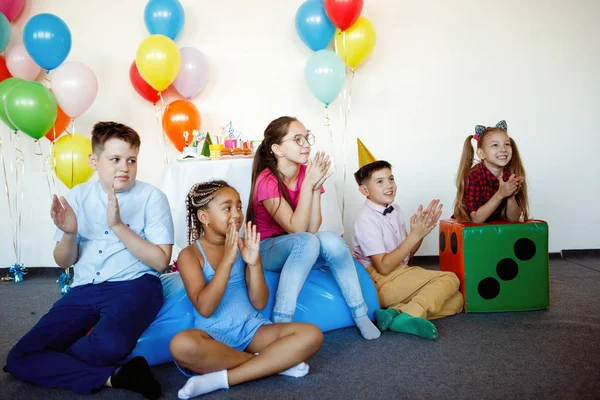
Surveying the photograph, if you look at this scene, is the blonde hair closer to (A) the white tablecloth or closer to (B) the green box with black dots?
(B) the green box with black dots

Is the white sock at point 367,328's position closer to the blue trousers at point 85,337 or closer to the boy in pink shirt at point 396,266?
the boy in pink shirt at point 396,266

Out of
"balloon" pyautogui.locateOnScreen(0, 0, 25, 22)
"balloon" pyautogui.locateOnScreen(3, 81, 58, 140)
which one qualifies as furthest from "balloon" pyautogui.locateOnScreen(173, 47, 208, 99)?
"balloon" pyautogui.locateOnScreen(0, 0, 25, 22)

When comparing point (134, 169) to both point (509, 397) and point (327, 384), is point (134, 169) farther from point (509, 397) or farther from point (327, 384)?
point (509, 397)

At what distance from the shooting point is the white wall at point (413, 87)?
3260 millimetres

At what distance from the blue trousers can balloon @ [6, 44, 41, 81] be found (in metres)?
2.11

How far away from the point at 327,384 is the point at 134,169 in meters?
0.92

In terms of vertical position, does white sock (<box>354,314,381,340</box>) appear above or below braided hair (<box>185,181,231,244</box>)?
below

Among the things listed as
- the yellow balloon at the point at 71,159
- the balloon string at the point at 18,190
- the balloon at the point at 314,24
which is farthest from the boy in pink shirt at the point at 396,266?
the balloon string at the point at 18,190

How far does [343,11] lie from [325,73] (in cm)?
36

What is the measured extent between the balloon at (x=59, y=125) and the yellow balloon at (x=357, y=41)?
177cm

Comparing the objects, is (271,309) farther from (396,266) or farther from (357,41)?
(357,41)

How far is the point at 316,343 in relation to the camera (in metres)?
1.36

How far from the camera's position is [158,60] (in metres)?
2.85

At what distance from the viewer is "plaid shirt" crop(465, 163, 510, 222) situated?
2152mm
